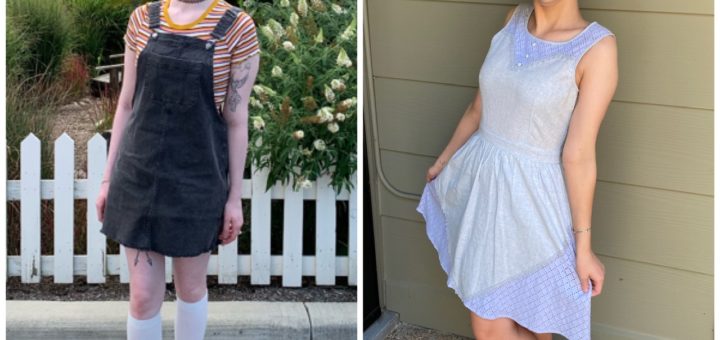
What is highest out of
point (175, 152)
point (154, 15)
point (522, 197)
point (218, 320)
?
point (154, 15)

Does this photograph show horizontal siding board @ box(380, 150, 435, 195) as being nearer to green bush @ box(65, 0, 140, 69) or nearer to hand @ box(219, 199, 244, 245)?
hand @ box(219, 199, 244, 245)

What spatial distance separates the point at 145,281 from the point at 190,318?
216 millimetres

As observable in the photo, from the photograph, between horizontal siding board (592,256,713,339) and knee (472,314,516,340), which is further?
horizontal siding board (592,256,713,339)

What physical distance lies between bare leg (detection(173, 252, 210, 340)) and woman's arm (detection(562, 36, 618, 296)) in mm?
1105

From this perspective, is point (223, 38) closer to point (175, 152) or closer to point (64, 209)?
point (175, 152)

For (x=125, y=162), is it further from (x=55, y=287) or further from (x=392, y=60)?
(x=55, y=287)

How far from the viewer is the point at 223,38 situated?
245cm

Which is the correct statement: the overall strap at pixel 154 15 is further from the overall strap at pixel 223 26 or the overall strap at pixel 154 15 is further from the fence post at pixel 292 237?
the fence post at pixel 292 237

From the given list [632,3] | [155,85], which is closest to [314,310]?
[155,85]

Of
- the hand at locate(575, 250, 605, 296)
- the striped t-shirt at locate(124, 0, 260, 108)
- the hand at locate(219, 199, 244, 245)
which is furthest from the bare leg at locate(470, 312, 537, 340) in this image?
the striped t-shirt at locate(124, 0, 260, 108)

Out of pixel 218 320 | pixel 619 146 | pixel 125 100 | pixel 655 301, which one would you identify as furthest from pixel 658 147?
pixel 218 320

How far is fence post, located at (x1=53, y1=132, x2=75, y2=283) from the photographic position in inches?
137

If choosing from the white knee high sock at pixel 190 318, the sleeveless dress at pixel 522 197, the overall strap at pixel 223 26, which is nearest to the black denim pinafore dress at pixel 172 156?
the overall strap at pixel 223 26

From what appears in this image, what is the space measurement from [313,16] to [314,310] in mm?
1153
